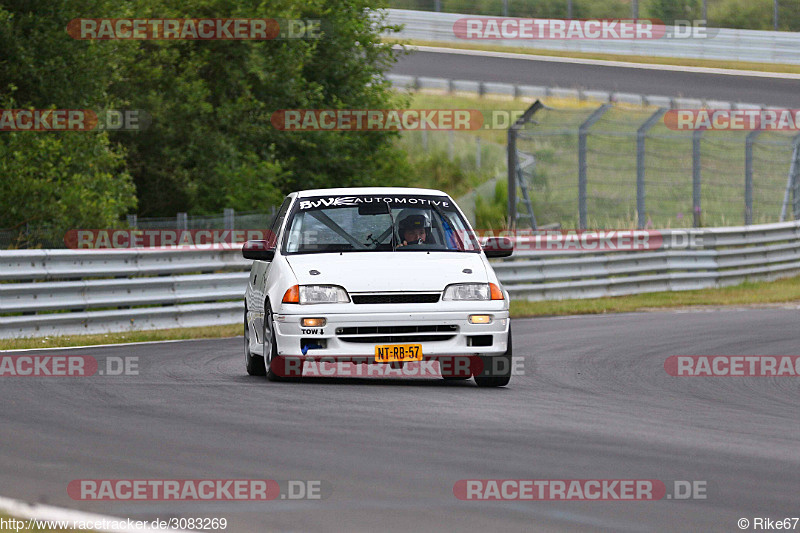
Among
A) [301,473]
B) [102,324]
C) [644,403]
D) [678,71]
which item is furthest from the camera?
[678,71]

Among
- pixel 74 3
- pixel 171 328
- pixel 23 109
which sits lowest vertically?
pixel 171 328

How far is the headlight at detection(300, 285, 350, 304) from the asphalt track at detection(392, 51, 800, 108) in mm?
33561

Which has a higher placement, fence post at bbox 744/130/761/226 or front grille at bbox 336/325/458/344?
fence post at bbox 744/130/761/226

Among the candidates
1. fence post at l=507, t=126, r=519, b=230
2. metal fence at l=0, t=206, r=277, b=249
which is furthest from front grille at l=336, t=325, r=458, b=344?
fence post at l=507, t=126, r=519, b=230

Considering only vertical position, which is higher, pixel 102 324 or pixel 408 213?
pixel 408 213

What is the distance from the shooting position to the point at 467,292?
10.6 meters

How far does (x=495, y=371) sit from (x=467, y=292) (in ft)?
2.22

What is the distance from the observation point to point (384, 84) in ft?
113

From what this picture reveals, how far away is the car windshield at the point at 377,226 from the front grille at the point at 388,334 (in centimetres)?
94

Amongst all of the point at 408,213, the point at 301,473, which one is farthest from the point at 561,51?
the point at 301,473

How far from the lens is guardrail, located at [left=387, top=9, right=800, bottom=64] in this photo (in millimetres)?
46562

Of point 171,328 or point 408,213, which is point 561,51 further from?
point 408,213

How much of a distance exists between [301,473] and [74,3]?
18.8 meters

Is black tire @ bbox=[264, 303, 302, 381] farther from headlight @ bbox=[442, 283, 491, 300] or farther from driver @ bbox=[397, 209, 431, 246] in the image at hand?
headlight @ bbox=[442, 283, 491, 300]
